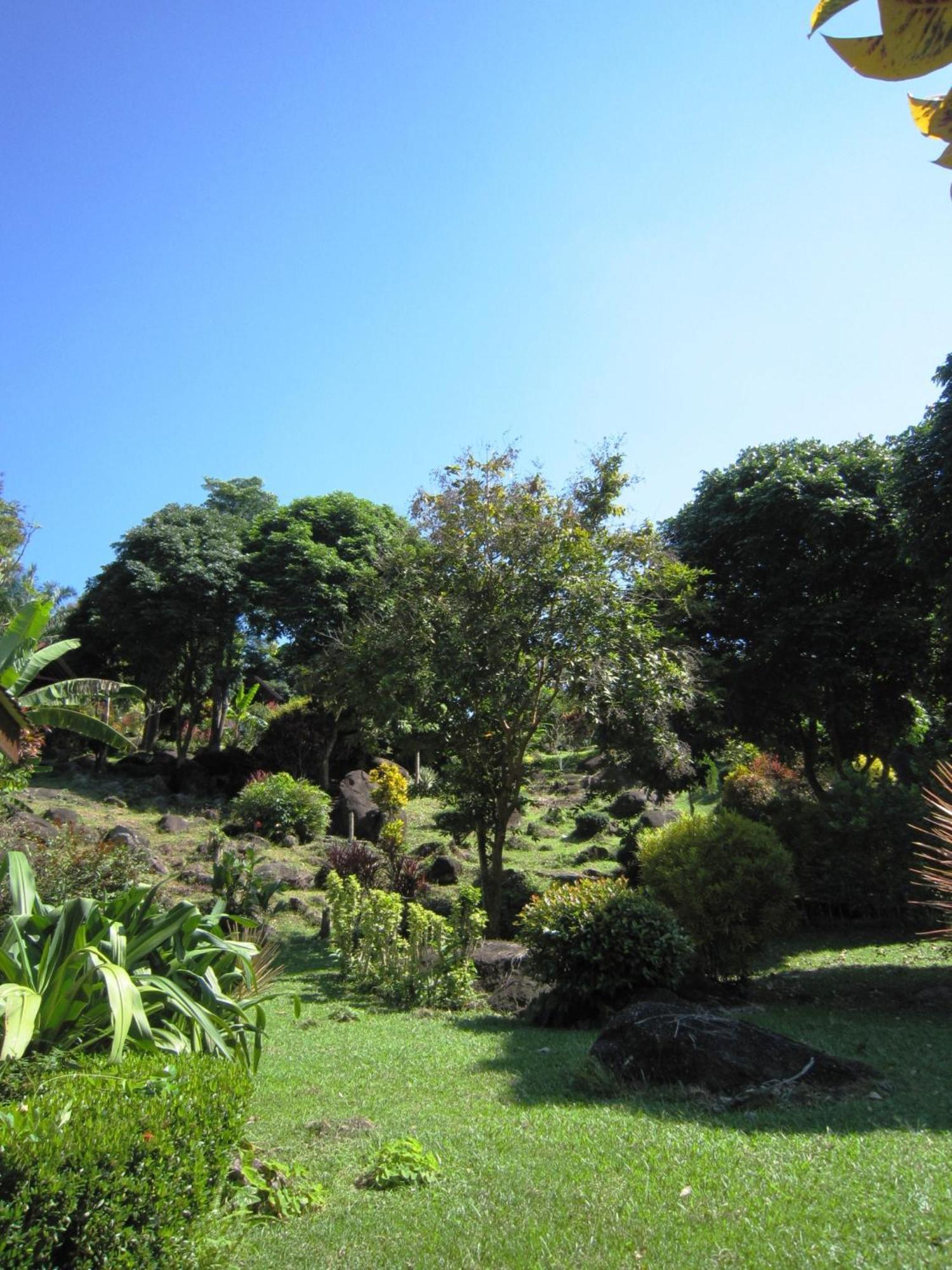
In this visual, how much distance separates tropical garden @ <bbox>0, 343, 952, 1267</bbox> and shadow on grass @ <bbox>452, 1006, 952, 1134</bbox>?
2.1 inches

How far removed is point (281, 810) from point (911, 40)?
22489 mm

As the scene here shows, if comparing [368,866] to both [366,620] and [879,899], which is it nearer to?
[366,620]

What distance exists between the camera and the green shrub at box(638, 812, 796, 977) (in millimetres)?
11062

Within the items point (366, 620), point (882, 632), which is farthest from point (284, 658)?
point (882, 632)

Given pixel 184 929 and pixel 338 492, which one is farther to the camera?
pixel 338 492

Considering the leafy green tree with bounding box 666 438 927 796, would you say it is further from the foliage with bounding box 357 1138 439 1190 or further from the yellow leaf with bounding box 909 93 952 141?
the yellow leaf with bounding box 909 93 952 141

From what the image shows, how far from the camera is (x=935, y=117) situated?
1689mm

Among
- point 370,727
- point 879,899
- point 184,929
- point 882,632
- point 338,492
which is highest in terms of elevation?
point 338,492

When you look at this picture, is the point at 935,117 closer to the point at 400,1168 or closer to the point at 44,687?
the point at 400,1168

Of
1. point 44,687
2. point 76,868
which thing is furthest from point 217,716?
point 76,868

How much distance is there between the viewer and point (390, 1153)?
15.1 ft

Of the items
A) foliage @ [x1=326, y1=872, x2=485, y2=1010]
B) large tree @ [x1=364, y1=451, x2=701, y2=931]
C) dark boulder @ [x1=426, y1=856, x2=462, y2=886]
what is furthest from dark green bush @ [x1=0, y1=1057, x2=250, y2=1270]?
dark boulder @ [x1=426, y1=856, x2=462, y2=886]

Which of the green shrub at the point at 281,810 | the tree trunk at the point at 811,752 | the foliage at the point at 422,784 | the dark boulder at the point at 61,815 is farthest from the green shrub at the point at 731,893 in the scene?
the foliage at the point at 422,784

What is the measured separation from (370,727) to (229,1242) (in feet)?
43.2
